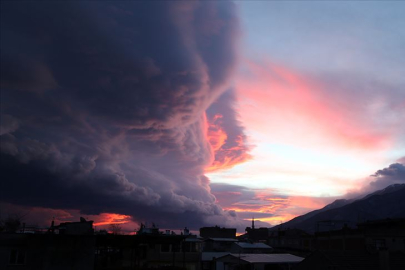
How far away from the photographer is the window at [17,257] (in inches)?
1437

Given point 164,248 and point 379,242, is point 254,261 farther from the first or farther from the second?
point 379,242

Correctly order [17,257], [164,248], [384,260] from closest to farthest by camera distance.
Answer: [384,260], [17,257], [164,248]

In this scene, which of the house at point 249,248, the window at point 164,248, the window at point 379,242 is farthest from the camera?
the house at point 249,248

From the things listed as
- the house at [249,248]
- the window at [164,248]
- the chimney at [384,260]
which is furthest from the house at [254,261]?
the chimney at [384,260]

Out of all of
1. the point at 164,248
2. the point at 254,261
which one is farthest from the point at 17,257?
the point at 254,261

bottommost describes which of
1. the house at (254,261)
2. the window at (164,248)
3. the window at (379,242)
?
the house at (254,261)

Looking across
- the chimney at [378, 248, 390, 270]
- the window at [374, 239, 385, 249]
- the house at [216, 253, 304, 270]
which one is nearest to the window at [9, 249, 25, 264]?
the house at [216, 253, 304, 270]

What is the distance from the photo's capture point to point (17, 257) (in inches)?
1447

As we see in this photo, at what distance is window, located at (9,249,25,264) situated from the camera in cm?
3650

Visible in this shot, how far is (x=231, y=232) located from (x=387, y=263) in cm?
8838

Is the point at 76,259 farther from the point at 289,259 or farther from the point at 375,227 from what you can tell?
the point at 375,227

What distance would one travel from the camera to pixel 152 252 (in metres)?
56.1

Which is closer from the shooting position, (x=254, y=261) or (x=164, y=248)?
(x=254, y=261)

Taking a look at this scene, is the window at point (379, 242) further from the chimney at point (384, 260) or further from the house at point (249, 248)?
the chimney at point (384, 260)
